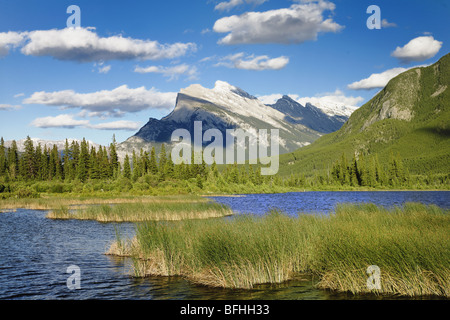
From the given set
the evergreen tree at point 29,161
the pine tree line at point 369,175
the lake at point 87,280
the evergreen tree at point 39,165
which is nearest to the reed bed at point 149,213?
the lake at point 87,280

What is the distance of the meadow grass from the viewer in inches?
525

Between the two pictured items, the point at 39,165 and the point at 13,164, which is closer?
the point at 13,164

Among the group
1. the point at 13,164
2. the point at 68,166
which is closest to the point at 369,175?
the point at 68,166

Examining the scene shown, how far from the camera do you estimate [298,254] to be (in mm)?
17281

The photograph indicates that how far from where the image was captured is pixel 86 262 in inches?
800

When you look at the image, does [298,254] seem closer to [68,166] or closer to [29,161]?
[68,166]

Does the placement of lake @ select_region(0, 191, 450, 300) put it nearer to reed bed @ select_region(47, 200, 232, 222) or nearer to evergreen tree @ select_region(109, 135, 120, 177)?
reed bed @ select_region(47, 200, 232, 222)

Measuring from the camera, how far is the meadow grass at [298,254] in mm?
13344

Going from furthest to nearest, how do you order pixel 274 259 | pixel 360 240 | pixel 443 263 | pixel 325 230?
pixel 325 230
pixel 274 259
pixel 360 240
pixel 443 263

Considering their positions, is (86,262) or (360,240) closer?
(360,240)

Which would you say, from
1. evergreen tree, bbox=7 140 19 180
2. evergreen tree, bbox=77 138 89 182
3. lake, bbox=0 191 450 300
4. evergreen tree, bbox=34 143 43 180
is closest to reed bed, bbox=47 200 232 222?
lake, bbox=0 191 450 300
